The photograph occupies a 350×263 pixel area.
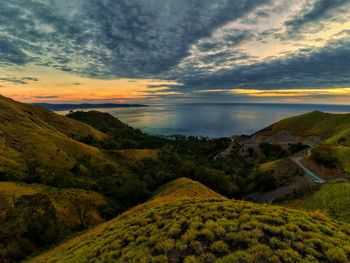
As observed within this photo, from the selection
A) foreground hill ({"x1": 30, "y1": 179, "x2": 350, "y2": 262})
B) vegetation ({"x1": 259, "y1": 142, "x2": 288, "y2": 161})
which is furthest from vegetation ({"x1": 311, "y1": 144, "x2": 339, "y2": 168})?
vegetation ({"x1": 259, "y1": 142, "x2": 288, "y2": 161})

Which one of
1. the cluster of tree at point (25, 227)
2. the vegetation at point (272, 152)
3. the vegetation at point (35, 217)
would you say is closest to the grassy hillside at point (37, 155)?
the vegetation at point (35, 217)

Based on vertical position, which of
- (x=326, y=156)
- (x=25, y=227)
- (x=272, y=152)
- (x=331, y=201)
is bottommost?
(x=272, y=152)

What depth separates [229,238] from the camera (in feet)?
37.1

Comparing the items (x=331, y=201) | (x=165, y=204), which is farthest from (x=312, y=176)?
(x=165, y=204)

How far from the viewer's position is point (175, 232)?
43.2ft

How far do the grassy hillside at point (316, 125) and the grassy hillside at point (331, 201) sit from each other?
8119 centimetres

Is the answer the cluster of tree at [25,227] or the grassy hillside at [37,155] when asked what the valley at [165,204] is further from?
the grassy hillside at [37,155]

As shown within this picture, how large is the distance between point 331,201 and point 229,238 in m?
26.4

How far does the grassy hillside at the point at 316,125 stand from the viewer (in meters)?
103

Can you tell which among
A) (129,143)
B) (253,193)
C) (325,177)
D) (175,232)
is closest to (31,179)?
(175,232)

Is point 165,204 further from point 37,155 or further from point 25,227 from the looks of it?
point 37,155

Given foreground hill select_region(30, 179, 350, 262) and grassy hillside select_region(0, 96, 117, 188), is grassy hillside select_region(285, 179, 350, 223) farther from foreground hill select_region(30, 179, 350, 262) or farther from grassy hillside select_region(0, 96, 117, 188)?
grassy hillside select_region(0, 96, 117, 188)

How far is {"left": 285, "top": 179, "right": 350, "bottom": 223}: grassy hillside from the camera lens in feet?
82.0

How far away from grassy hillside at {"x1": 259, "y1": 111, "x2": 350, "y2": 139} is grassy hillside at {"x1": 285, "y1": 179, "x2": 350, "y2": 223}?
81.2 m
